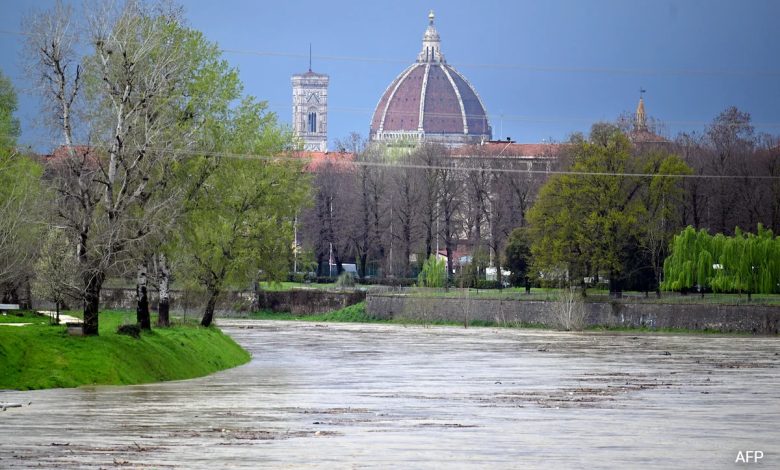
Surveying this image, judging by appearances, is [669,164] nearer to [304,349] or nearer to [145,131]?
[304,349]

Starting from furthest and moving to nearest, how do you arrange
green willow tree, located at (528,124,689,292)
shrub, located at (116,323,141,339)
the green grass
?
green willow tree, located at (528,124,689,292)
the green grass
shrub, located at (116,323,141,339)

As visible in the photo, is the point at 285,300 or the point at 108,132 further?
the point at 285,300

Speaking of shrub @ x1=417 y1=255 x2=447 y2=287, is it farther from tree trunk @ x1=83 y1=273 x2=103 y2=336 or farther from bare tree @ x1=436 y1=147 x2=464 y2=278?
tree trunk @ x1=83 y1=273 x2=103 y2=336

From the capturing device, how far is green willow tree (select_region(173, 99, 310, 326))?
6066 cm

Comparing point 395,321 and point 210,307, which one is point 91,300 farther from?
point 395,321

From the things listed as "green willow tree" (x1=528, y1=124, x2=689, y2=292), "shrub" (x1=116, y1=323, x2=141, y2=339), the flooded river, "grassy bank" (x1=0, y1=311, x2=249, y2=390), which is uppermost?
"green willow tree" (x1=528, y1=124, x2=689, y2=292)

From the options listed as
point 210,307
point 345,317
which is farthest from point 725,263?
point 210,307

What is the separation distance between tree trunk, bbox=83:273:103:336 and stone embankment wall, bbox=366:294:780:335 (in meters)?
56.9

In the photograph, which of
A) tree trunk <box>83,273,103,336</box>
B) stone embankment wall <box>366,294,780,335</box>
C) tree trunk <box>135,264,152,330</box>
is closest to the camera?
tree trunk <box>83,273,103,336</box>

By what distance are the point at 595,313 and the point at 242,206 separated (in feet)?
130

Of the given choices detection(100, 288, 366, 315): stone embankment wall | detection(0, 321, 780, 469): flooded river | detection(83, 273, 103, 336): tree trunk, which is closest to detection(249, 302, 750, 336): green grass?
detection(100, 288, 366, 315): stone embankment wall

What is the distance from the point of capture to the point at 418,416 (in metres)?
36.4

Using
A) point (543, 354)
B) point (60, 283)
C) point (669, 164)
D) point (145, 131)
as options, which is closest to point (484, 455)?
point (60, 283)

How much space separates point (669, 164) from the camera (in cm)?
11175
